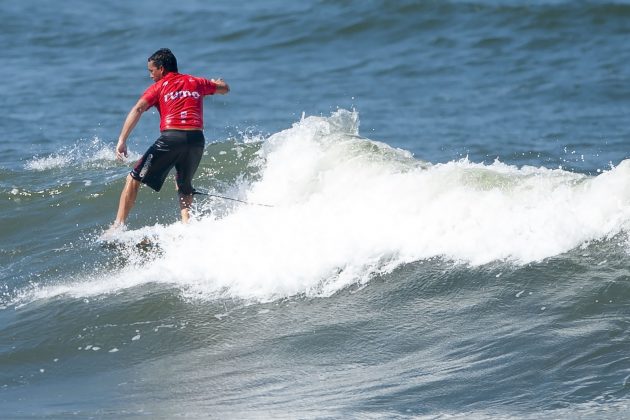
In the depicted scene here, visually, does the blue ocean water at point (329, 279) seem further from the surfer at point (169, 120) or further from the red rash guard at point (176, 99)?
the red rash guard at point (176, 99)

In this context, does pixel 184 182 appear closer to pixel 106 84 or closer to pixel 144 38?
pixel 106 84

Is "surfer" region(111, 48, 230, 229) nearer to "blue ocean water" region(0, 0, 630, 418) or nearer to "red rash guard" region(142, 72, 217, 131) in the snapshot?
"red rash guard" region(142, 72, 217, 131)

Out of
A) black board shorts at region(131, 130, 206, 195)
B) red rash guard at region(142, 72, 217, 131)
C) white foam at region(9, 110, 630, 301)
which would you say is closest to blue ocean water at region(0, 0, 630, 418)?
white foam at region(9, 110, 630, 301)

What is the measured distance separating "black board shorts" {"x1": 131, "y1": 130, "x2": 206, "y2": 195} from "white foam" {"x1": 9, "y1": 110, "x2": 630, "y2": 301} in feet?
1.62

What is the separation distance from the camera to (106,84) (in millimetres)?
20797

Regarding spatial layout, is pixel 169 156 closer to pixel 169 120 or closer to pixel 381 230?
pixel 169 120

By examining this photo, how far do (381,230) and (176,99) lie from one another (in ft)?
6.87

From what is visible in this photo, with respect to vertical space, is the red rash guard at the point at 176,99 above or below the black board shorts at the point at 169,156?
above

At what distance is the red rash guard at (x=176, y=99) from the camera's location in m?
9.68

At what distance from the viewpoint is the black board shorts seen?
9758 mm

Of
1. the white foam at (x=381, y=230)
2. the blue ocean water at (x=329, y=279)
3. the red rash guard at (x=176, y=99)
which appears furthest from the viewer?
the red rash guard at (x=176, y=99)

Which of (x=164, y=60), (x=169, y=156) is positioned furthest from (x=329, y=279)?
(x=164, y=60)

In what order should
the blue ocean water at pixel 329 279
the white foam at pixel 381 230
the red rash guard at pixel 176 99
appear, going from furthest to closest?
the red rash guard at pixel 176 99, the white foam at pixel 381 230, the blue ocean water at pixel 329 279

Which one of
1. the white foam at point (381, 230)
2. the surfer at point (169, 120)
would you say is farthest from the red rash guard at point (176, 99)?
the white foam at point (381, 230)
